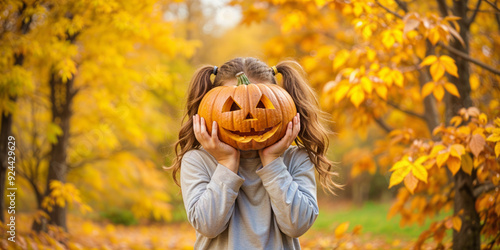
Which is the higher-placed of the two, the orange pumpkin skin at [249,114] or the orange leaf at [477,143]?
the orange pumpkin skin at [249,114]

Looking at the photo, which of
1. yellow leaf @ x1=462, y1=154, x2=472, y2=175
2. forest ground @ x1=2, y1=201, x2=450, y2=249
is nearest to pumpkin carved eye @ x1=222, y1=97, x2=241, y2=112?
yellow leaf @ x1=462, y1=154, x2=472, y2=175

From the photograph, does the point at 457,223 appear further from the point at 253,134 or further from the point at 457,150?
the point at 253,134

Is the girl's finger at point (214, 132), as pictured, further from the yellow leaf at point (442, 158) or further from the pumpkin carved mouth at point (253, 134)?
the yellow leaf at point (442, 158)

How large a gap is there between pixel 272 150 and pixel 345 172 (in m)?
14.8

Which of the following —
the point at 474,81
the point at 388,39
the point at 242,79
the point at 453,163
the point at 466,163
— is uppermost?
the point at 242,79

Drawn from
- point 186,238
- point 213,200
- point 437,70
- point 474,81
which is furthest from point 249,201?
point 186,238

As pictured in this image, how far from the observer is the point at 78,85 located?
595 cm

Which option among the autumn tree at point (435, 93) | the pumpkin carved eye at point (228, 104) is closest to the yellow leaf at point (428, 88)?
the autumn tree at point (435, 93)

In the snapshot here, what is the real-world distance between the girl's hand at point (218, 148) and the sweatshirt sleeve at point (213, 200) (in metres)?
0.05

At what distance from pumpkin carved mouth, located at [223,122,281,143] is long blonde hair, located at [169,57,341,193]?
336 mm

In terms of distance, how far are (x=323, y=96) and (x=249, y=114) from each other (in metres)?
2.17

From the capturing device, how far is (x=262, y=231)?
1985 millimetres

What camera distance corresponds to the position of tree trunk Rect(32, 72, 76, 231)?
536 cm

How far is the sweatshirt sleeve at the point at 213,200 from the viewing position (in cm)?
188
